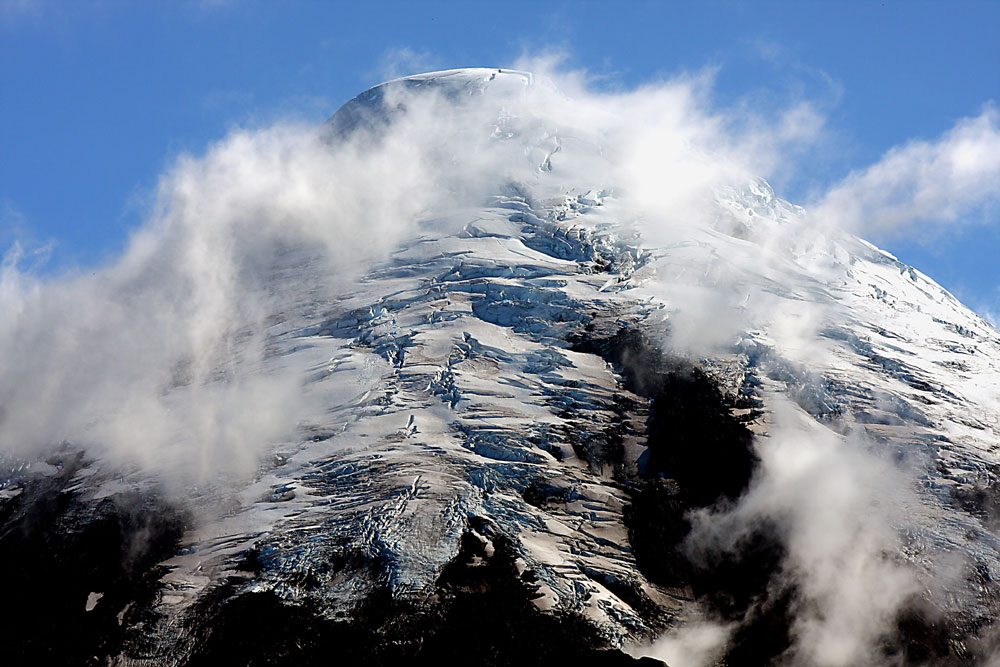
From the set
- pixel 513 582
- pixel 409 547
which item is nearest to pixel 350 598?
pixel 409 547

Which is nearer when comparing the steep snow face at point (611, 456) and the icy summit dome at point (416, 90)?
the steep snow face at point (611, 456)

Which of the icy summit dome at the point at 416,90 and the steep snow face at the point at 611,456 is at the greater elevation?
the icy summit dome at the point at 416,90

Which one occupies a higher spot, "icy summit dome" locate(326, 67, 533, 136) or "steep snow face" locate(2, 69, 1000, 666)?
"icy summit dome" locate(326, 67, 533, 136)

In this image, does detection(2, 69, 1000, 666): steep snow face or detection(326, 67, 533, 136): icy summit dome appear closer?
detection(2, 69, 1000, 666): steep snow face
